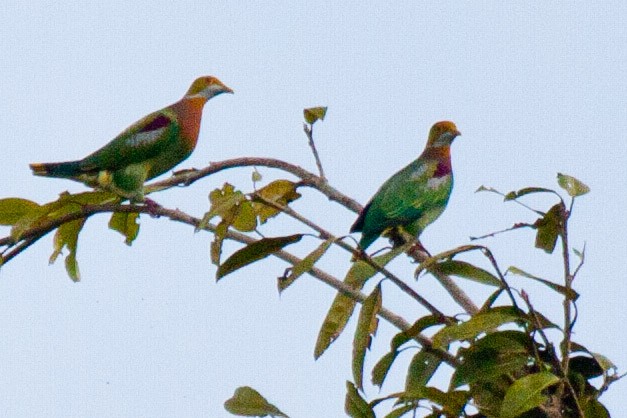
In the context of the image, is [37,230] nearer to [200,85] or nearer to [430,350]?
[430,350]

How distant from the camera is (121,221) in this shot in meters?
4.25

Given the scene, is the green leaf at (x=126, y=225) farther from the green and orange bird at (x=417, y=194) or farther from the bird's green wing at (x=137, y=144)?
the bird's green wing at (x=137, y=144)

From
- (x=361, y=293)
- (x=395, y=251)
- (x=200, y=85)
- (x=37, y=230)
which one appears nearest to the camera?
(x=395, y=251)

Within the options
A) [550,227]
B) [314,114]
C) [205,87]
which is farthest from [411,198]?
[550,227]

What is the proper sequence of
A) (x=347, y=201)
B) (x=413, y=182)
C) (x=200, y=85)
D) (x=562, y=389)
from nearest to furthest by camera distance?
1. (x=562, y=389)
2. (x=347, y=201)
3. (x=413, y=182)
4. (x=200, y=85)

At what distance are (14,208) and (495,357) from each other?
5.70 ft

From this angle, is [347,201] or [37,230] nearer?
[37,230]

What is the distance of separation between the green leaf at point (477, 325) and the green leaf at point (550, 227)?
0.91 feet

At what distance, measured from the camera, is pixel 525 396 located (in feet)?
8.77

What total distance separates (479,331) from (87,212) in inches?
56.8

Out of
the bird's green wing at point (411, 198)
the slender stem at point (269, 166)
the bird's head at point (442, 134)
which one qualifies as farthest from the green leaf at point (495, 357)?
the bird's head at point (442, 134)

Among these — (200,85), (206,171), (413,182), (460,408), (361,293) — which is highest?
(200,85)

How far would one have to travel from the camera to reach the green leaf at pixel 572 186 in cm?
318

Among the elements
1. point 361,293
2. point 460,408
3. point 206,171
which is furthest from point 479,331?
point 206,171
